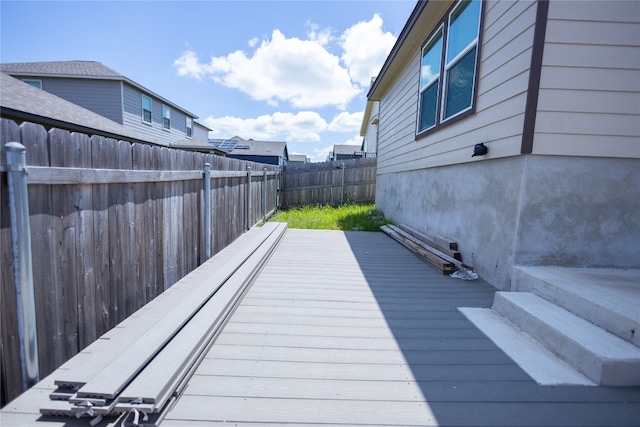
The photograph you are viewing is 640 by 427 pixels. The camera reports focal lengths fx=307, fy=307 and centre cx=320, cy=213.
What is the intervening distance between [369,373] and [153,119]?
18.1m

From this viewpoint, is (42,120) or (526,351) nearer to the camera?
(526,351)

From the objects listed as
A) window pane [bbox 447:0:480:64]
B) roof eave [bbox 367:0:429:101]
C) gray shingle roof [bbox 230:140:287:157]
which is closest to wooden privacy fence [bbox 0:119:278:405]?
window pane [bbox 447:0:480:64]

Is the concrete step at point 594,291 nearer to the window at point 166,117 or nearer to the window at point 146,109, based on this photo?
the window at point 146,109

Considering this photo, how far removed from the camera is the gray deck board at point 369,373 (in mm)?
1490

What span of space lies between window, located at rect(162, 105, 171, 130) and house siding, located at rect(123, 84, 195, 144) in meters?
0.23

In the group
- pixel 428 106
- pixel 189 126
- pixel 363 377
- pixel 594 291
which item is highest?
pixel 189 126

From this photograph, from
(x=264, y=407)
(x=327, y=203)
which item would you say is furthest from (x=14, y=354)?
(x=327, y=203)

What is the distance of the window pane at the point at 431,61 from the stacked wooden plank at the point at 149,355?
477 centimetres

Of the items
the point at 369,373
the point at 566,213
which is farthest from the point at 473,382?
the point at 566,213

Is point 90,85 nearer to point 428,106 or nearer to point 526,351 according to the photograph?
point 428,106

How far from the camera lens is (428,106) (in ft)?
18.2

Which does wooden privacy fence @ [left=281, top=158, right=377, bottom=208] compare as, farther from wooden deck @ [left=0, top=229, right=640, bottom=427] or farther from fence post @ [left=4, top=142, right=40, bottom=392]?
fence post @ [left=4, top=142, right=40, bottom=392]

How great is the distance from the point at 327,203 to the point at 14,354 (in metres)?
10.7

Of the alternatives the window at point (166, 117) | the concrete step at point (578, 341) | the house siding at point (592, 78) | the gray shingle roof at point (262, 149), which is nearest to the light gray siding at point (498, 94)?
the house siding at point (592, 78)
